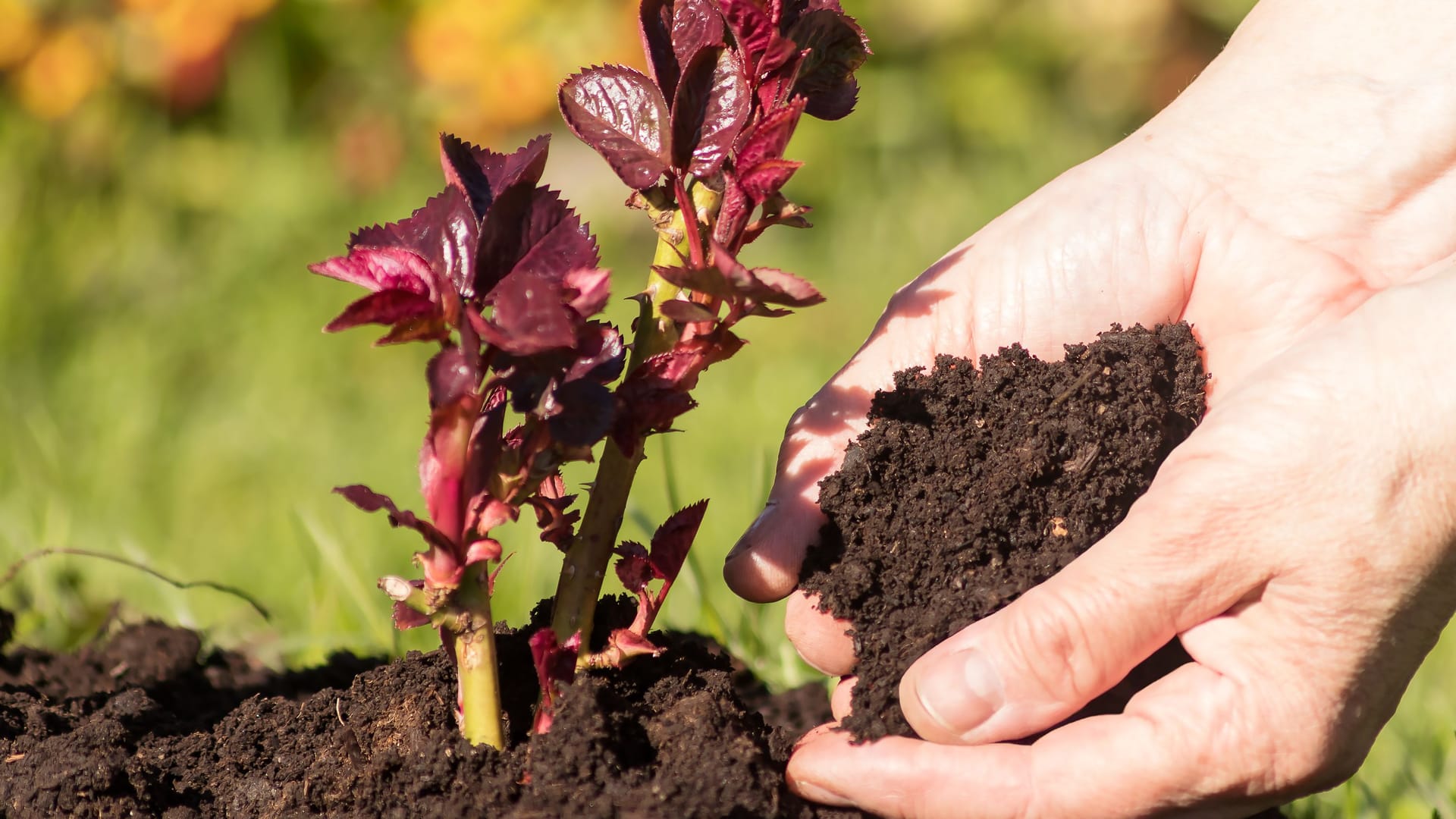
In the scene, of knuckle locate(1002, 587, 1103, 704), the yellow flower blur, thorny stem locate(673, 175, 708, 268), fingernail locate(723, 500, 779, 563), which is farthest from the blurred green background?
thorny stem locate(673, 175, 708, 268)

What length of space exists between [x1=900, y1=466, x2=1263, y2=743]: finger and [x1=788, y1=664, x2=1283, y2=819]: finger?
0.16ft

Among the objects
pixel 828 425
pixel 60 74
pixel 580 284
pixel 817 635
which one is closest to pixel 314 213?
pixel 60 74

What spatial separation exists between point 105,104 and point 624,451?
486cm

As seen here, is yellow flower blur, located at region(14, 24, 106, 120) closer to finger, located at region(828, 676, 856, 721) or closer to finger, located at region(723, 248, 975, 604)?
finger, located at region(723, 248, 975, 604)

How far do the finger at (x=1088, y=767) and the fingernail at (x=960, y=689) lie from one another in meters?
0.07

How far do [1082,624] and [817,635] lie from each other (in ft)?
1.40

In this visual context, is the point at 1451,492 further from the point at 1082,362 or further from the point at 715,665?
the point at 715,665

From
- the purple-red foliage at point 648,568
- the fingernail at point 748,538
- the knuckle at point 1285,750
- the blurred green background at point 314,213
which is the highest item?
the blurred green background at point 314,213

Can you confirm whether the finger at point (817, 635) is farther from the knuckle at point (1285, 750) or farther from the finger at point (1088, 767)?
the knuckle at point (1285, 750)

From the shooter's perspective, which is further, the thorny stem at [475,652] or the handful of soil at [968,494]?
the handful of soil at [968,494]

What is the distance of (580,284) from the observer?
57.6 inches

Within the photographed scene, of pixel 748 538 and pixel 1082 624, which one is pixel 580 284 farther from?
pixel 1082 624

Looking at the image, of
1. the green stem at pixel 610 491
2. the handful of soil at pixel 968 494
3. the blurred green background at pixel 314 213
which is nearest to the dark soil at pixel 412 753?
the green stem at pixel 610 491

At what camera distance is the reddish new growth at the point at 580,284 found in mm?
1421
